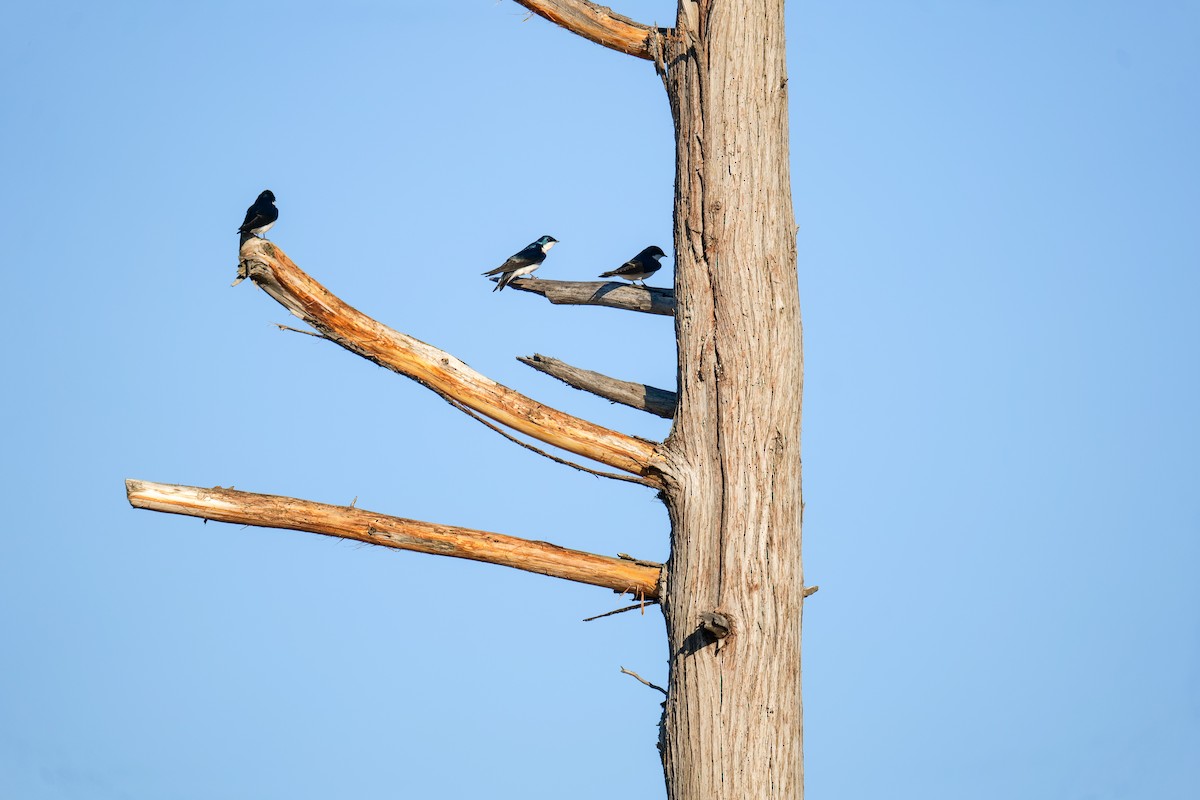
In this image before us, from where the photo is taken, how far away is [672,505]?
223 inches

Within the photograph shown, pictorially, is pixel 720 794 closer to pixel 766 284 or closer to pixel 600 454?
pixel 600 454

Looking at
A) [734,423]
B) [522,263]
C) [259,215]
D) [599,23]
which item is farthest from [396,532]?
[522,263]

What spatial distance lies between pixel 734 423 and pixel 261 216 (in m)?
3.38

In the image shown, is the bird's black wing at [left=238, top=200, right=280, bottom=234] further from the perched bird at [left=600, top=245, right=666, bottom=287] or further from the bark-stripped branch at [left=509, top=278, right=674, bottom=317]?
the perched bird at [left=600, top=245, right=666, bottom=287]

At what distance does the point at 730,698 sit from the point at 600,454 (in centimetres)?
131

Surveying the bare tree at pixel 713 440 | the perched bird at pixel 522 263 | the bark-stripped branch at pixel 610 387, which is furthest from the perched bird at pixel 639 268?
the bare tree at pixel 713 440

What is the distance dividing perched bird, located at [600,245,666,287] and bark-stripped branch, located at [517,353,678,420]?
2078 mm

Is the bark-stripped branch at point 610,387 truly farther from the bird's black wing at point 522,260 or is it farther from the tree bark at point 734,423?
the bird's black wing at point 522,260

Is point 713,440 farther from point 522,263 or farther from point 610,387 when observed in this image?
point 522,263

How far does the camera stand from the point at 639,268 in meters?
8.84

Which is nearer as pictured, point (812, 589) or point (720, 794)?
point (720, 794)

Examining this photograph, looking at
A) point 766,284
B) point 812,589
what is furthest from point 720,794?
point 766,284

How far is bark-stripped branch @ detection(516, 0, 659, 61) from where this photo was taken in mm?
6129

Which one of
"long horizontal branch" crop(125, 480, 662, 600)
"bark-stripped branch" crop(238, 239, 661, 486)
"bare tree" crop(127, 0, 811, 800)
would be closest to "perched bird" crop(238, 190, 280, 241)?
"bark-stripped branch" crop(238, 239, 661, 486)
